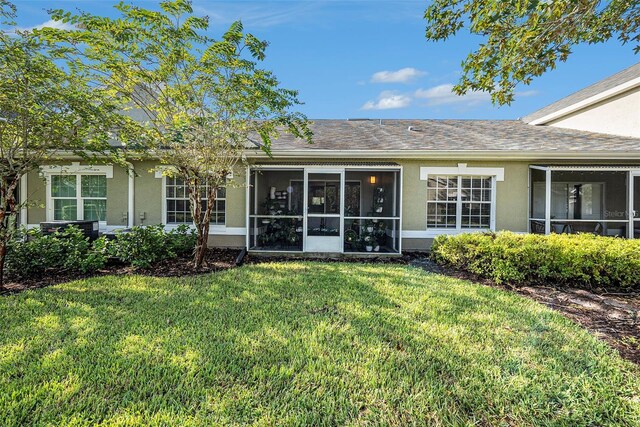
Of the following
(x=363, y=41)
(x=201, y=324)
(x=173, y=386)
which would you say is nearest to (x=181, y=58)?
(x=201, y=324)

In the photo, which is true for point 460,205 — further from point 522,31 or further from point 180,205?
point 180,205

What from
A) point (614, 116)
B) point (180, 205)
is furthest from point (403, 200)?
point (614, 116)

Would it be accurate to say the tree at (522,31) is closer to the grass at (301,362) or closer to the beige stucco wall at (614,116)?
the grass at (301,362)

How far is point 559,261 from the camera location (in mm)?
6457

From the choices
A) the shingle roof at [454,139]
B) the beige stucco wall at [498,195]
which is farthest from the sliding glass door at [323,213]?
the beige stucco wall at [498,195]

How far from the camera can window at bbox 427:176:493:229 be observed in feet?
32.4

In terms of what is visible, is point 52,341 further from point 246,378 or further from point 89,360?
point 246,378

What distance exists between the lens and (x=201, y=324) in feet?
14.3

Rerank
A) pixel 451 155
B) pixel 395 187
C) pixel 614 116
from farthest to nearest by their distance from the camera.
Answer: pixel 614 116 → pixel 395 187 → pixel 451 155

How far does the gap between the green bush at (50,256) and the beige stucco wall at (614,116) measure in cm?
1654

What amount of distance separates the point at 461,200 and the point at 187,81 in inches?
327

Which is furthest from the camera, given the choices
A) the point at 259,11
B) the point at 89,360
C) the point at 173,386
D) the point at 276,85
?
the point at 259,11

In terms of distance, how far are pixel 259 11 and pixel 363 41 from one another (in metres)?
4.64

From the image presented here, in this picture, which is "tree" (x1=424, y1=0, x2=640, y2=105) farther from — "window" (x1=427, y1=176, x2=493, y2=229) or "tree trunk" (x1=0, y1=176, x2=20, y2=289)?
"tree trunk" (x1=0, y1=176, x2=20, y2=289)
